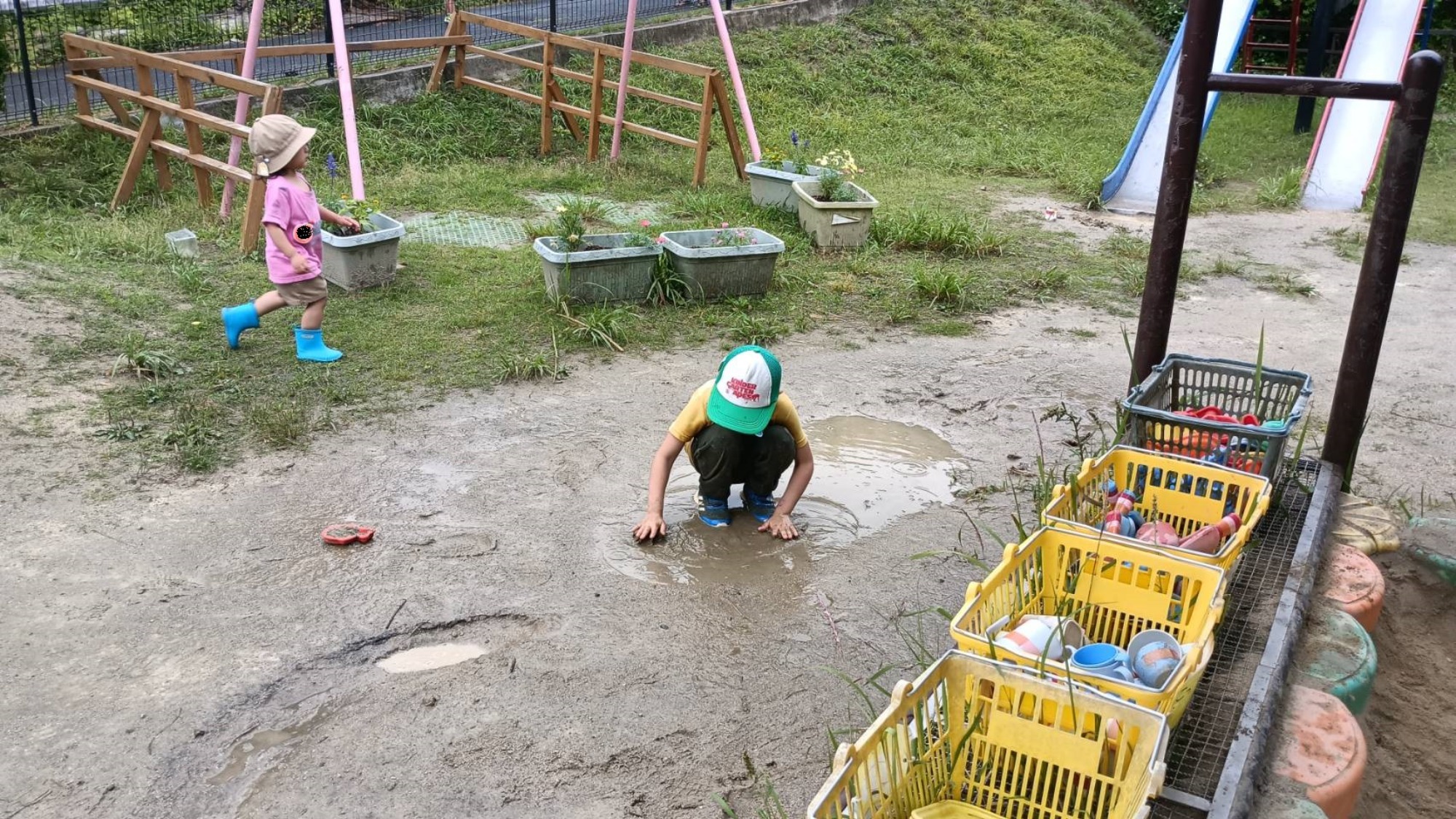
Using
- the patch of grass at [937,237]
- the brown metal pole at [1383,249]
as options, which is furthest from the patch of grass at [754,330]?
the brown metal pole at [1383,249]

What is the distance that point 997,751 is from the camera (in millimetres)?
2574

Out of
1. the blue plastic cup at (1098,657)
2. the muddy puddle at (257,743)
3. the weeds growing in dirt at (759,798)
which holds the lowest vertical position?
the muddy puddle at (257,743)

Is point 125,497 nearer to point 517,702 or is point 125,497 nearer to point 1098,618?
point 517,702

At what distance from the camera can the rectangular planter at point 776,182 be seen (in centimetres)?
834

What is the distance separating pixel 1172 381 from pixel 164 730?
340cm

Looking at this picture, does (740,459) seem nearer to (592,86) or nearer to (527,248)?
(527,248)

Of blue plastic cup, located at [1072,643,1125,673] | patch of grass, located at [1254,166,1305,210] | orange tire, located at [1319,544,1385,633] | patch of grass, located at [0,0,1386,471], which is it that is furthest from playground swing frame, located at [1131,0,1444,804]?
patch of grass, located at [1254,166,1305,210]

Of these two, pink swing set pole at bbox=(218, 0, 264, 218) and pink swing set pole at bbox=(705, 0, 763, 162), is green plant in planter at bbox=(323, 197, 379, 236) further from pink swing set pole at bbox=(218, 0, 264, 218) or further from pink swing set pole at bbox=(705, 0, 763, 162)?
pink swing set pole at bbox=(705, 0, 763, 162)

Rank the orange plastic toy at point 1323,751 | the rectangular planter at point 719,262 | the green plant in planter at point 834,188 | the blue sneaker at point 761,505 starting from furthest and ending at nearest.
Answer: the green plant in planter at point 834,188 → the rectangular planter at point 719,262 → the blue sneaker at point 761,505 → the orange plastic toy at point 1323,751

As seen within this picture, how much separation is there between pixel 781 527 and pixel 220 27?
394 inches

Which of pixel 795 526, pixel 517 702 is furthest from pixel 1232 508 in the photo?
pixel 517 702

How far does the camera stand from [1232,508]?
366 centimetres

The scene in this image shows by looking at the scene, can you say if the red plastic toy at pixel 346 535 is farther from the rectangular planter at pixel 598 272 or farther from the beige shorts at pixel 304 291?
the rectangular planter at pixel 598 272

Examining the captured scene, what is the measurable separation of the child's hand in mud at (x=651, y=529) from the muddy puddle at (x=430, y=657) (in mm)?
758
